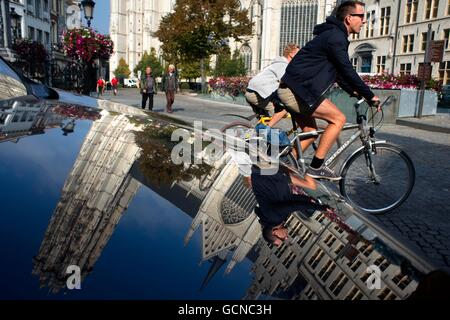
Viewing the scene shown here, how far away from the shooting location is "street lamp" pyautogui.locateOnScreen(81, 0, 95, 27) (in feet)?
54.3

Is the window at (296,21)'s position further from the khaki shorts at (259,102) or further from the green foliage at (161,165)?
the green foliage at (161,165)

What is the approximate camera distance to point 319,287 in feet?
2.78

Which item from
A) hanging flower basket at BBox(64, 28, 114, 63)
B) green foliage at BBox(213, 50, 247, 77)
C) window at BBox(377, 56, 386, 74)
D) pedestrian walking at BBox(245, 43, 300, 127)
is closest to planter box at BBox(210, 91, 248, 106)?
hanging flower basket at BBox(64, 28, 114, 63)

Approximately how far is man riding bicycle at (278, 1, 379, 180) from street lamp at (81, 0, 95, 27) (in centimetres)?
1524

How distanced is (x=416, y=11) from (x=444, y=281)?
43.3 m

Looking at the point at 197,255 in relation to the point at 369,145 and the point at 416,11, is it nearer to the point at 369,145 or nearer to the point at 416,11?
the point at 369,145

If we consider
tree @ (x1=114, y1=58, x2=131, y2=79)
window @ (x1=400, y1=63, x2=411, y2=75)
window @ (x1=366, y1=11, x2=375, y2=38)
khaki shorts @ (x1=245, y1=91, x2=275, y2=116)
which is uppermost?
window @ (x1=366, y1=11, x2=375, y2=38)

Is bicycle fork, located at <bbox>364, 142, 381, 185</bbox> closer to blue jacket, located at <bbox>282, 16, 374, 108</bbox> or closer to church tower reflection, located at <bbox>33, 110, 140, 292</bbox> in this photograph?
blue jacket, located at <bbox>282, 16, 374, 108</bbox>

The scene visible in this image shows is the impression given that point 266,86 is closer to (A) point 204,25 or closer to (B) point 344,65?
(B) point 344,65

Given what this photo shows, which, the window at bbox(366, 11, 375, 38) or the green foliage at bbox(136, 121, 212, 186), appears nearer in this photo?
the green foliage at bbox(136, 121, 212, 186)

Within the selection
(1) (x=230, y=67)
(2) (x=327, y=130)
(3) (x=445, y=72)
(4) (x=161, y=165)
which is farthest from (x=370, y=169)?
(1) (x=230, y=67)

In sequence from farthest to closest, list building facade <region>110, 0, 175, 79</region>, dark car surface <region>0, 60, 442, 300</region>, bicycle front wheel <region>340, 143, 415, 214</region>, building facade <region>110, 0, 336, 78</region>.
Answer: building facade <region>110, 0, 175, 79</region> < building facade <region>110, 0, 336, 78</region> < bicycle front wheel <region>340, 143, 415, 214</region> < dark car surface <region>0, 60, 442, 300</region>
